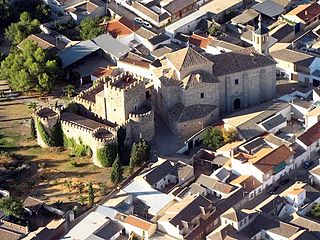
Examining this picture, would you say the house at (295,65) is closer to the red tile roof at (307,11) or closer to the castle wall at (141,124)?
the red tile roof at (307,11)

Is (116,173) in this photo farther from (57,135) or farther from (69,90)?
(69,90)

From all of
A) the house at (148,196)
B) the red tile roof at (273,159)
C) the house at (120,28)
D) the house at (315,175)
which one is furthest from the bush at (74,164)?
the house at (120,28)

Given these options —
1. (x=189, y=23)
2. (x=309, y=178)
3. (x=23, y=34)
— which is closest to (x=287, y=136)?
(x=309, y=178)

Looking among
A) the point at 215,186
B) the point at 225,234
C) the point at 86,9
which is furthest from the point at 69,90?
the point at 225,234

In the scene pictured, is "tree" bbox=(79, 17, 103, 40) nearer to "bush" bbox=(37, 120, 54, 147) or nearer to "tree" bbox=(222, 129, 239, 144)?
"bush" bbox=(37, 120, 54, 147)

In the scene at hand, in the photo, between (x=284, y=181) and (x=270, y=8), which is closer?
(x=284, y=181)

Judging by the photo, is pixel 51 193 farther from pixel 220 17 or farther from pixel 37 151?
pixel 220 17
